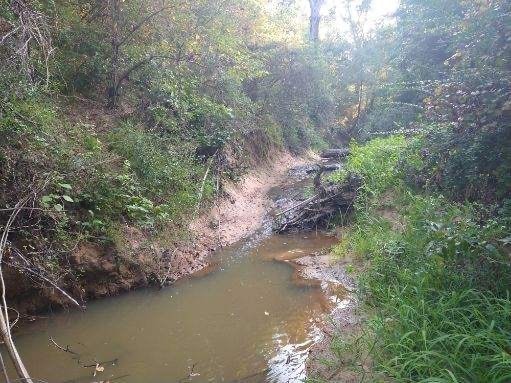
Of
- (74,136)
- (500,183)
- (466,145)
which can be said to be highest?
(74,136)

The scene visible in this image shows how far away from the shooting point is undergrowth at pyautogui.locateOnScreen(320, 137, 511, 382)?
3.69 metres

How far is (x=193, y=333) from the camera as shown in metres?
5.96

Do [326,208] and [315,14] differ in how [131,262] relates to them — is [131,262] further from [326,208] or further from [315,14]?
[315,14]

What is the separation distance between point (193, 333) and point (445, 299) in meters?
3.20

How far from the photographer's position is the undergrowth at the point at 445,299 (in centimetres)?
369

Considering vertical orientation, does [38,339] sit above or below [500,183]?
below

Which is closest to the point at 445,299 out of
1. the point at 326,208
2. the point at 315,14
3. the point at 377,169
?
the point at 326,208

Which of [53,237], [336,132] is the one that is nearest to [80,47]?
[53,237]

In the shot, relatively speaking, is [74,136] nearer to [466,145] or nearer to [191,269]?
[191,269]

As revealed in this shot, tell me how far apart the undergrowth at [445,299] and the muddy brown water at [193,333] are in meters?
0.90

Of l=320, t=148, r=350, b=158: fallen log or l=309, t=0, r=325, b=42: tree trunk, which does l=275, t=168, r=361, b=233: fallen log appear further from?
l=309, t=0, r=325, b=42: tree trunk

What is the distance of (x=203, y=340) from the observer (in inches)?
227

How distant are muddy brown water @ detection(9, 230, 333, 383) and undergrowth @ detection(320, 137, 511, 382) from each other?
90 centimetres

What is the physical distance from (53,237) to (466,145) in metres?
5.80
